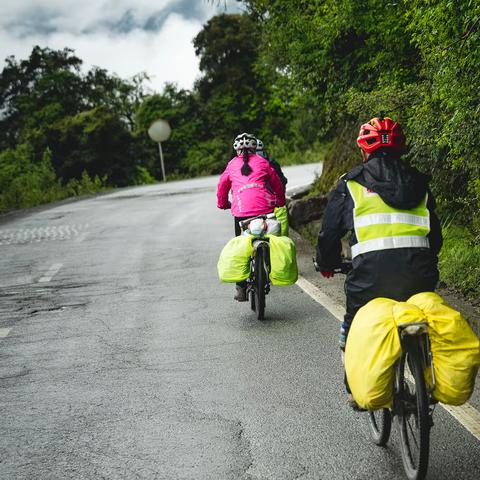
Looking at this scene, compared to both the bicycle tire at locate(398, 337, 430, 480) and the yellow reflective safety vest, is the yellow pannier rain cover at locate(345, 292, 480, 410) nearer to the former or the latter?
the bicycle tire at locate(398, 337, 430, 480)

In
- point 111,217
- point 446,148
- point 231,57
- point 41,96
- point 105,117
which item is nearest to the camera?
point 446,148

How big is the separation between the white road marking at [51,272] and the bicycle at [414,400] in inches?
326

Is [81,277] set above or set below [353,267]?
below

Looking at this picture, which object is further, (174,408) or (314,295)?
(314,295)

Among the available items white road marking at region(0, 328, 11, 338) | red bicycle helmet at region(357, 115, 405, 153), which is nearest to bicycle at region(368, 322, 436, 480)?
red bicycle helmet at region(357, 115, 405, 153)

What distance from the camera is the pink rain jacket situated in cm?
862

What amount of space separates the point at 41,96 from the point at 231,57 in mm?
14513

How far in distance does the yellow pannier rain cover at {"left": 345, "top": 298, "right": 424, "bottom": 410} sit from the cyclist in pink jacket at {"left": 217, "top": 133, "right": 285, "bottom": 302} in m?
4.74

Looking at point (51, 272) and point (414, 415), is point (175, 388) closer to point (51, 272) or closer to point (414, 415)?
point (414, 415)

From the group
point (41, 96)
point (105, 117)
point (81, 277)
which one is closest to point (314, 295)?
point (81, 277)

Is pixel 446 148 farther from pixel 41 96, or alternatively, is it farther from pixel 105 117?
pixel 41 96

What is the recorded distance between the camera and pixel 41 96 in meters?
48.2

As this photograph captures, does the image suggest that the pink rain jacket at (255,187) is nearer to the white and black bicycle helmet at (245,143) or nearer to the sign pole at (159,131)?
the white and black bicycle helmet at (245,143)

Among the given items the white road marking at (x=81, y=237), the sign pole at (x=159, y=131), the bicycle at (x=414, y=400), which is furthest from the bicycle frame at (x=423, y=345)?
the sign pole at (x=159, y=131)
